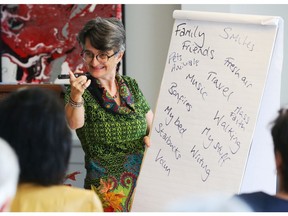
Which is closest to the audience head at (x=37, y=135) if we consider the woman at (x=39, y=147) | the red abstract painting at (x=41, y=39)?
the woman at (x=39, y=147)

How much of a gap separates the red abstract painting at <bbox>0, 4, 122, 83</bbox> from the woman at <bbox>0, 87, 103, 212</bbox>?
103 inches

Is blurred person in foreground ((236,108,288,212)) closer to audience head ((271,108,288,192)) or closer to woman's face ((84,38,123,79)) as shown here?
audience head ((271,108,288,192))

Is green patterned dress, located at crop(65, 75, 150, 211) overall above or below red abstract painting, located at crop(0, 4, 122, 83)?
below

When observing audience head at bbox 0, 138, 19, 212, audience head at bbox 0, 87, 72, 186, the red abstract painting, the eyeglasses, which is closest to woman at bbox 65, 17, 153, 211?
the eyeglasses

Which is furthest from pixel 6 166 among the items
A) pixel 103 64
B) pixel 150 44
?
pixel 150 44

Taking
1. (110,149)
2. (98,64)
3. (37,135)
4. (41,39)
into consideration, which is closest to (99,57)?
(98,64)

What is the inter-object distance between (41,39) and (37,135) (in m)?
2.76

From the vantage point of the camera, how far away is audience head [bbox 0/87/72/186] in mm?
1526

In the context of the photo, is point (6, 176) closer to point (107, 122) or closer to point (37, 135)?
point (37, 135)

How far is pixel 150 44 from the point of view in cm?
416

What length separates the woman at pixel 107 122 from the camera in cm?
258

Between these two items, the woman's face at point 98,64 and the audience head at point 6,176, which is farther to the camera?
the woman's face at point 98,64

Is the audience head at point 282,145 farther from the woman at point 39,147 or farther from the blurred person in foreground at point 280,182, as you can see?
the woman at point 39,147

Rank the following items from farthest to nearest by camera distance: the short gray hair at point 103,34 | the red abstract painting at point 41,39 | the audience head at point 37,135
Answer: the red abstract painting at point 41,39, the short gray hair at point 103,34, the audience head at point 37,135
